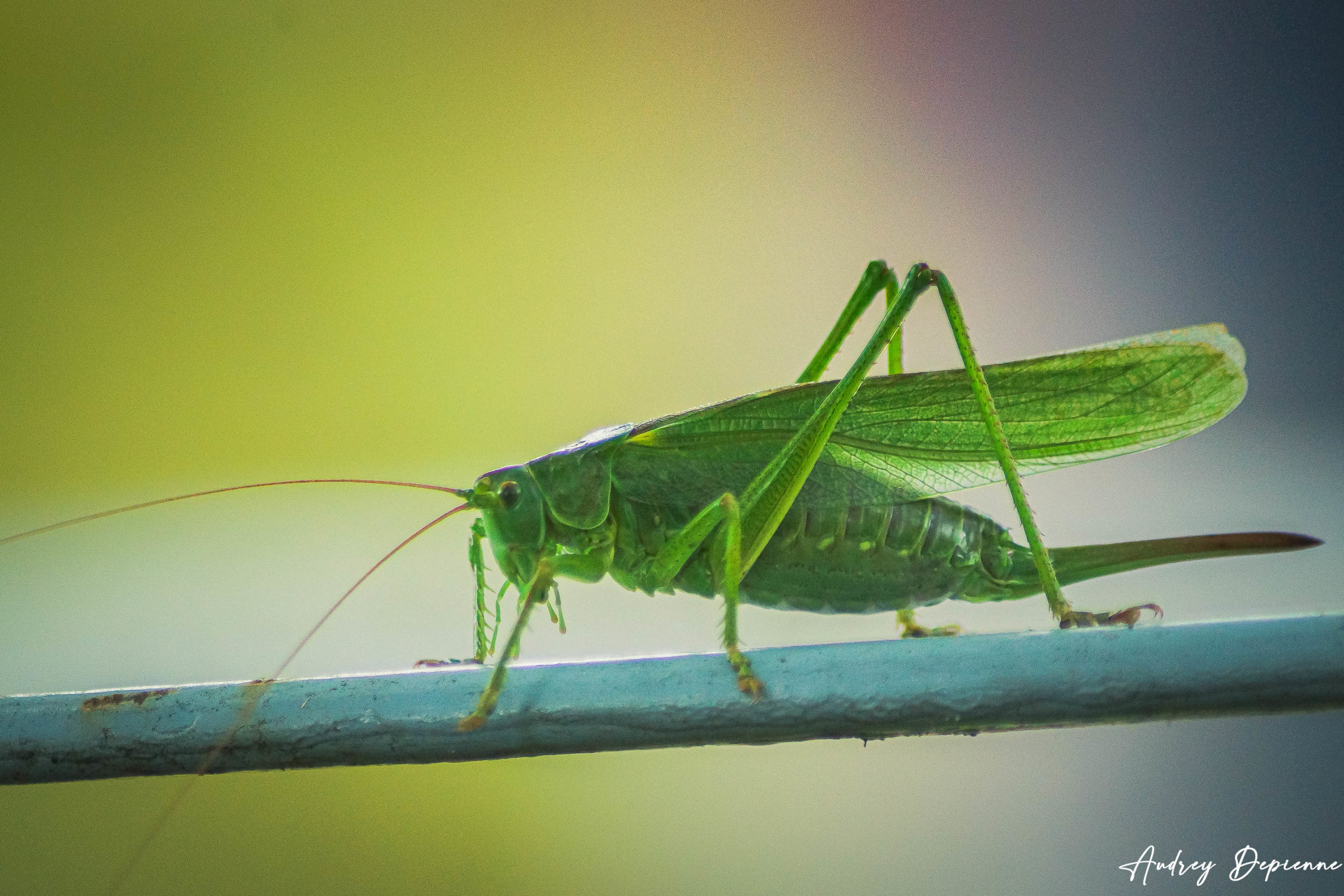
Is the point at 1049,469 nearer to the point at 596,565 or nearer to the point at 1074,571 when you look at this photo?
the point at 1074,571

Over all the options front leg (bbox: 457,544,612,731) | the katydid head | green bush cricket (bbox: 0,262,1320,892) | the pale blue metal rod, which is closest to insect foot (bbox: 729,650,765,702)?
the pale blue metal rod

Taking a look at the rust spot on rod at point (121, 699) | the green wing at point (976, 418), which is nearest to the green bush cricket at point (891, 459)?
the green wing at point (976, 418)

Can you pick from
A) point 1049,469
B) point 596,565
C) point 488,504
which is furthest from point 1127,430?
point 488,504

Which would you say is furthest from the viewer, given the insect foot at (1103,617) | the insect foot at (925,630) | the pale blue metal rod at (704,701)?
the insect foot at (925,630)

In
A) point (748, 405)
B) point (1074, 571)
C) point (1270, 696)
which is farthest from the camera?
point (748, 405)

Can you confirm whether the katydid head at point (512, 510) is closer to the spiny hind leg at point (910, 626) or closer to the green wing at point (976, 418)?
the green wing at point (976, 418)

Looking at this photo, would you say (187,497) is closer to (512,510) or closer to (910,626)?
(512,510)

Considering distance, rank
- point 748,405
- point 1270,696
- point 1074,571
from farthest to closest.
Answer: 1. point 748,405
2. point 1074,571
3. point 1270,696

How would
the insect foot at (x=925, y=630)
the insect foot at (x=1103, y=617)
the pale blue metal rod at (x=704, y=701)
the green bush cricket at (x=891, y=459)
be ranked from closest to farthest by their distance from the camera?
the pale blue metal rod at (x=704, y=701), the insect foot at (x=1103, y=617), the green bush cricket at (x=891, y=459), the insect foot at (x=925, y=630)
